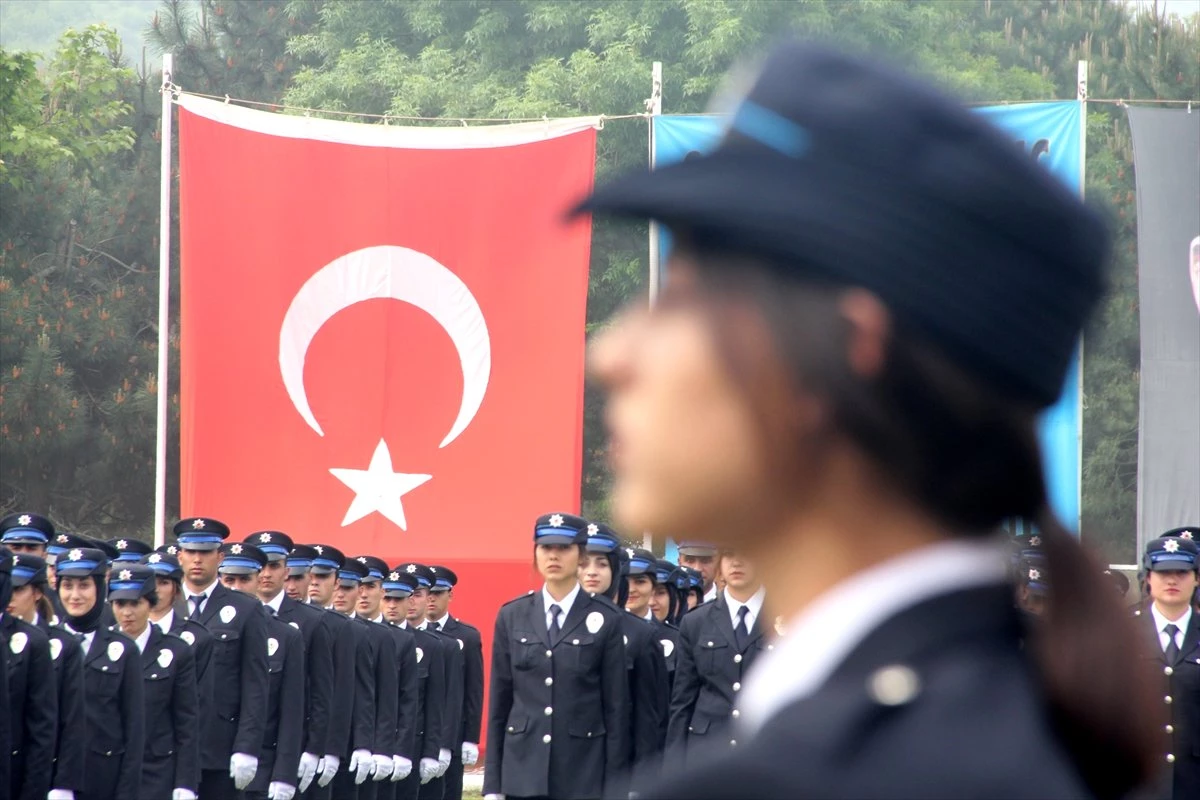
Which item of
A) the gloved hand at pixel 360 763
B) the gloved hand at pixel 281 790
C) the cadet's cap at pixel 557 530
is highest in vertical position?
the cadet's cap at pixel 557 530

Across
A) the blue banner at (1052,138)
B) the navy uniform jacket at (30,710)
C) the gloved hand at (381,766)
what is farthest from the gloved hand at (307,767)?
the navy uniform jacket at (30,710)

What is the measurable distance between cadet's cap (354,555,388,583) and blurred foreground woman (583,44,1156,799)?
1274cm

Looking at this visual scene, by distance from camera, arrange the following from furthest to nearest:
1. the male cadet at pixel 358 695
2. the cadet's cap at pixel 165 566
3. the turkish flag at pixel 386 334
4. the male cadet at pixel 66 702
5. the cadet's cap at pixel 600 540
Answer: the turkish flag at pixel 386 334 → the male cadet at pixel 358 695 → the cadet's cap at pixel 600 540 → the cadet's cap at pixel 165 566 → the male cadet at pixel 66 702

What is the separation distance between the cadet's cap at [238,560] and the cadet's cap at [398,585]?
245 cm

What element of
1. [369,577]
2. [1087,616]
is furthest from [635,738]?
[1087,616]

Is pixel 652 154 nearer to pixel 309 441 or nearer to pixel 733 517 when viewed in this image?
pixel 309 441

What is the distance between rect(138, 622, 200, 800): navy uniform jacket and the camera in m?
9.64

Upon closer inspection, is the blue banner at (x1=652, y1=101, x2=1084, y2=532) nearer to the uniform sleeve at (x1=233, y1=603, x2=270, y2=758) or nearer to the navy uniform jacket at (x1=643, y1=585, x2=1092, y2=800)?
the uniform sleeve at (x1=233, y1=603, x2=270, y2=758)

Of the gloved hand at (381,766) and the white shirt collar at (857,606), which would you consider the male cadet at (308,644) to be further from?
the white shirt collar at (857,606)

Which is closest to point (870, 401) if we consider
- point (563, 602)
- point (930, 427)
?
point (930, 427)

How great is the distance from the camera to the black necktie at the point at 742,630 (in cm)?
912

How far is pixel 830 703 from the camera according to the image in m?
0.94

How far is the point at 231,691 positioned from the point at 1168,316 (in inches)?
304

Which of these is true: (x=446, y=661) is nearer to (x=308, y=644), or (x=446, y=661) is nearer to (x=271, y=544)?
(x=308, y=644)
